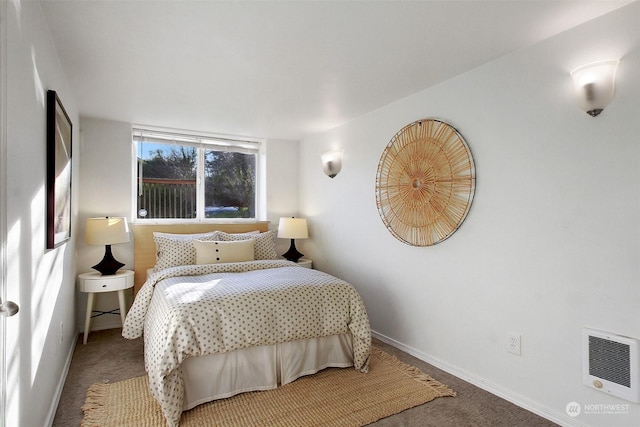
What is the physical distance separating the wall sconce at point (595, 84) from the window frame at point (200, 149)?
12.0ft

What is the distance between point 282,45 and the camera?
219 centimetres

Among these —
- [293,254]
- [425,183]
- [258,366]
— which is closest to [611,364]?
[425,183]

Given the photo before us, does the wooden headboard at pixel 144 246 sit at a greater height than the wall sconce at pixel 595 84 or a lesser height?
lesser

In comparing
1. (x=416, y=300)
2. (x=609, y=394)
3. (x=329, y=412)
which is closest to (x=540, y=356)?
(x=609, y=394)

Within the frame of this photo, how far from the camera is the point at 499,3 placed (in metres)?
1.77

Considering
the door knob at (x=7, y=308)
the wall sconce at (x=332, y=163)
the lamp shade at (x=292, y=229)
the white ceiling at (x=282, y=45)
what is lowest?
the door knob at (x=7, y=308)

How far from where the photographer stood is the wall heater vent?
176cm

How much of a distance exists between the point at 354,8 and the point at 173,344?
2122mm

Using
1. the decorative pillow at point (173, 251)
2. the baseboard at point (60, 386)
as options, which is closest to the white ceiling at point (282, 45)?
the decorative pillow at point (173, 251)

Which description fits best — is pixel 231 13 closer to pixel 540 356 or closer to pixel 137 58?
pixel 137 58

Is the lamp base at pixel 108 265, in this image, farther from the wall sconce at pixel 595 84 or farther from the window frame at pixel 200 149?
the wall sconce at pixel 595 84

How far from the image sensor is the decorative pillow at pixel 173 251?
356 centimetres

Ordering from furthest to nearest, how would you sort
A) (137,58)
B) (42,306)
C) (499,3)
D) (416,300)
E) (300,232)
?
(300,232) < (416,300) < (137,58) < (42,306) < (499,3)

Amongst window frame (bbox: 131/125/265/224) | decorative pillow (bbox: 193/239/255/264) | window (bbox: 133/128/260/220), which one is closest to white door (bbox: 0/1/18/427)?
decorative pillow (bbox: 193/239/255/264)
